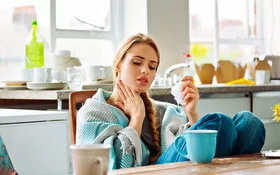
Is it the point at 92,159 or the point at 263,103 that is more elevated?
the point at 92,159

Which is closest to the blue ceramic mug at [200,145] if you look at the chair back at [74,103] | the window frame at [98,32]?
the chair back at [74,103]

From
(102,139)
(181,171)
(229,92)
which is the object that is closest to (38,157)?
(102,139)

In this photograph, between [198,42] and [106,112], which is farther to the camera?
[198,42]

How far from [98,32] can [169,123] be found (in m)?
2.12

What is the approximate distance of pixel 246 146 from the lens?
2037mm

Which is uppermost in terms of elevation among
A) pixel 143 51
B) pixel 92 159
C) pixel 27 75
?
pixel 143 51

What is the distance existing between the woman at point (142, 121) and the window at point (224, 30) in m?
2.66

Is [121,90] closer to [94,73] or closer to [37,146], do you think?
[37,146]

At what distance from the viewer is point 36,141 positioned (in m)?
2.33

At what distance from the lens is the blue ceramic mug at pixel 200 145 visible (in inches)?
67.2

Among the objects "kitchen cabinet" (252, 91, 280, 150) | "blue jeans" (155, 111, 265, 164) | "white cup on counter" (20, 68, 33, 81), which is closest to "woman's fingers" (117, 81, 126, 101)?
"blue jeans" (155, 111, 265, 164)

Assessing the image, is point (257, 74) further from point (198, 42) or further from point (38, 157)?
point (38, 157)

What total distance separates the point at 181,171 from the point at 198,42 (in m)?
3.68

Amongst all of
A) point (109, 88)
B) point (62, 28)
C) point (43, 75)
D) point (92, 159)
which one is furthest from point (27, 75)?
point (92, 159)
